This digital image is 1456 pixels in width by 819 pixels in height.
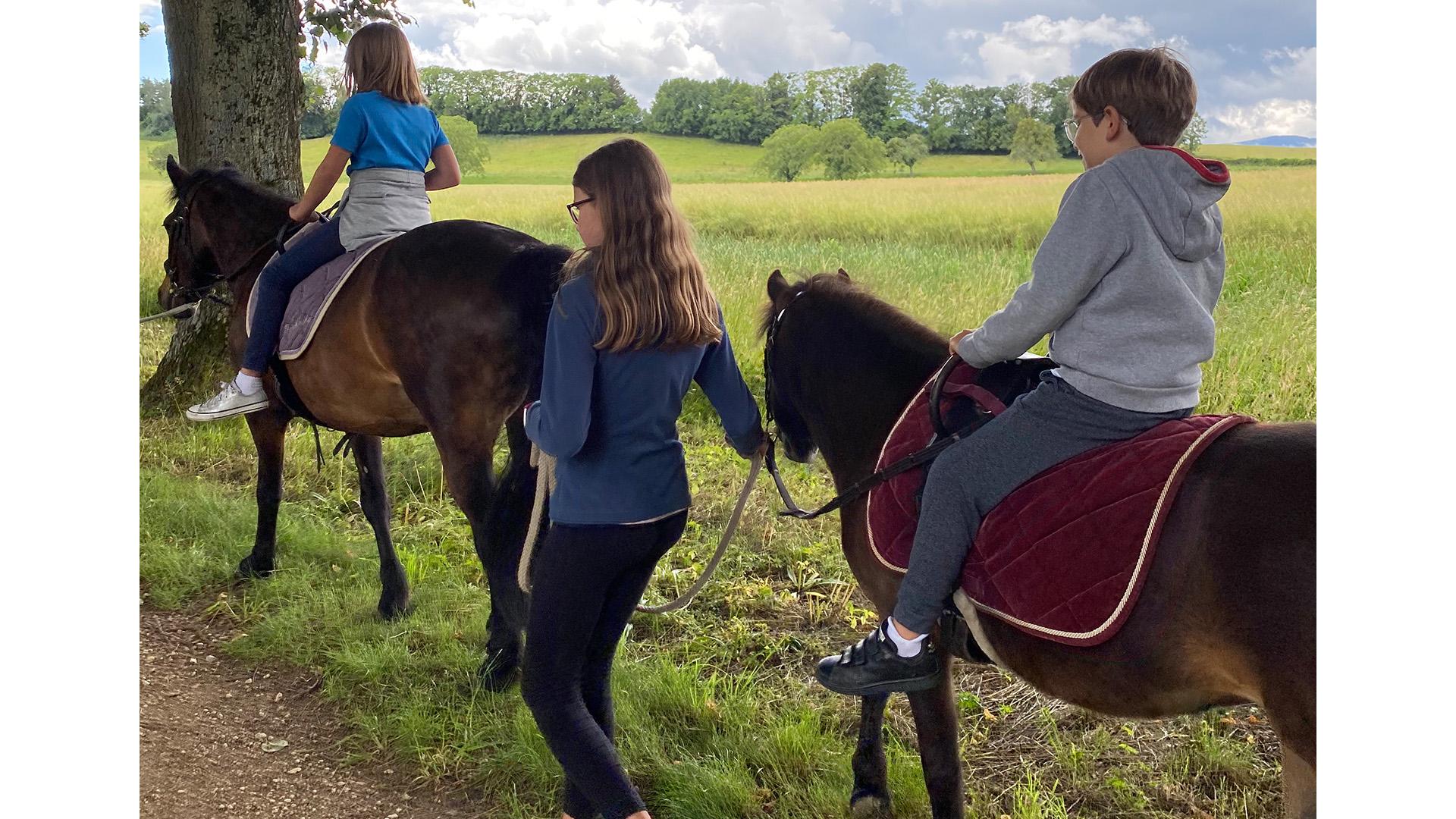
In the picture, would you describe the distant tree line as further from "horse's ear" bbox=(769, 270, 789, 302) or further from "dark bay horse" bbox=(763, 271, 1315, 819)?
"dark bay horse" bbox=(763, 271, 1315, 819)

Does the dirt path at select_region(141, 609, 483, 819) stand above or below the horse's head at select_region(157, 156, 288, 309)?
below

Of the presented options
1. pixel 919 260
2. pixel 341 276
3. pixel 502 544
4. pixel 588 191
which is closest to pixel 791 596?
pixel 502 544

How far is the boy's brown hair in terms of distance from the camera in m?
2.13

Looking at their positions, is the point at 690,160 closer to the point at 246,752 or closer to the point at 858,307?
the point at 246,752

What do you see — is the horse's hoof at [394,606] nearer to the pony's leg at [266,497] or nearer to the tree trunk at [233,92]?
the pony's leg at [266,497]

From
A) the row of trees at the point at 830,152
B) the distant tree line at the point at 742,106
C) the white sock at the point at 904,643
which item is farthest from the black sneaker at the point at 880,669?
the row of trees at the point at 830,152

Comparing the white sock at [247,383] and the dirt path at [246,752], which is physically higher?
the white sock at [247,383]

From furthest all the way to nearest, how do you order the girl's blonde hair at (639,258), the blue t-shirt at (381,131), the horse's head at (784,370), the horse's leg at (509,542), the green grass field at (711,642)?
the blue t-shirt at (381,131), the horse's leg at (509,542), the green grass field at (711,642), the horse's head at (784,370), the girl's blonde hair at (639,258)

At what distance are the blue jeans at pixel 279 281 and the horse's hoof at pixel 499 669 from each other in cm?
166

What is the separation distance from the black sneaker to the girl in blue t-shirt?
2.69 meters

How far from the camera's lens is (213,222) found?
4.95 m

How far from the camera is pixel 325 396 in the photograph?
14.4 feet

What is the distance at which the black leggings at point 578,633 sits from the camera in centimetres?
246

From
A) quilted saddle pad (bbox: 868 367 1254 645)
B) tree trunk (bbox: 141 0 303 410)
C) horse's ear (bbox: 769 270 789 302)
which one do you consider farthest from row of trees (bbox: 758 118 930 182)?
quilted saddle pad (bbox: 868 367 1254 645)
